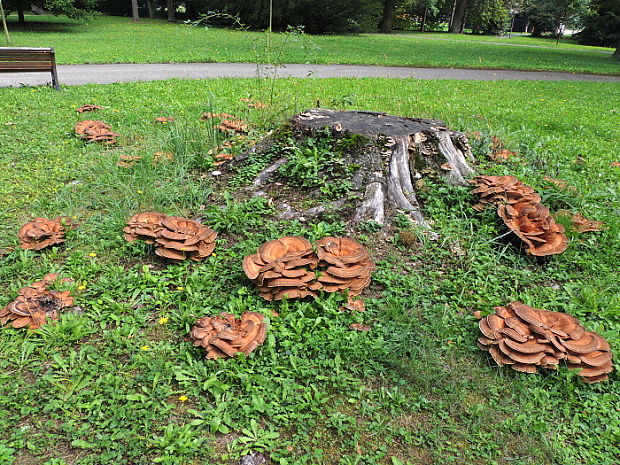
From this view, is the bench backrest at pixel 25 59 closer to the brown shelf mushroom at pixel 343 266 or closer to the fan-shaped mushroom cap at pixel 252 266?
the fan-shaped mushroom cap at pixel 252 266

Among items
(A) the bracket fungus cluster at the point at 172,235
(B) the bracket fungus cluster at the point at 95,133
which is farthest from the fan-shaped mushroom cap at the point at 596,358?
(B) the bracket fungus cluster at the point at 95,133

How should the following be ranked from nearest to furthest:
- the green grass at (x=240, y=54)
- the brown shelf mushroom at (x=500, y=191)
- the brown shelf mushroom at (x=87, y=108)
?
the brown shelf mushroom at (x=500, y=191) < the brown shelf mushroom at (x=87, y=108) < the green grass at (x=240, y=54)

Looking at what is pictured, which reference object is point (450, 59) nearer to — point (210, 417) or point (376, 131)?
point (376, 131)

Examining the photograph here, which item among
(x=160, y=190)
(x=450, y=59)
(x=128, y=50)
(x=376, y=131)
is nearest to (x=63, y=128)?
(x=160, y=190)

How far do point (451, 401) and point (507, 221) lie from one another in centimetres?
181

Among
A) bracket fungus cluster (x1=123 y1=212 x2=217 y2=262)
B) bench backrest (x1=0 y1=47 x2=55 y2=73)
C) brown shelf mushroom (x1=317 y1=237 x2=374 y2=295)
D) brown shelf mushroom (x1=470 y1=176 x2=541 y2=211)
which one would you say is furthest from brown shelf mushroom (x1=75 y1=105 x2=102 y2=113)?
brown shelf mushroom (x1=470 y1=176 x2=541 y2=211)

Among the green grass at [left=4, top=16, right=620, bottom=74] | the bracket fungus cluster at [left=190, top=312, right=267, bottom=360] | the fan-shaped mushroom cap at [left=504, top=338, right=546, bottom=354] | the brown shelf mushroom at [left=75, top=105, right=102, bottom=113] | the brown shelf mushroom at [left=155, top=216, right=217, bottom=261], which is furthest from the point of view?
the green grass at [left=4, top=16, right=620, bottom=74]

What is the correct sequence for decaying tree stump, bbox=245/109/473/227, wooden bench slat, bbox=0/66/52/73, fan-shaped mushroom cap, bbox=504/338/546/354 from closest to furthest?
fan-shaped mushroom cap, bbox=504/338/546/354 → decaying tree stump, bbox=245/109/473/227 → wooden bench slat, bbox=0/66/52/73

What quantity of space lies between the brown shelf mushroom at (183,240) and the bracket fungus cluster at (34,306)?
774mm

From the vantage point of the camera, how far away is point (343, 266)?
3.19 m

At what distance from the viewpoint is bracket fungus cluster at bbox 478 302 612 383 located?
2.69m

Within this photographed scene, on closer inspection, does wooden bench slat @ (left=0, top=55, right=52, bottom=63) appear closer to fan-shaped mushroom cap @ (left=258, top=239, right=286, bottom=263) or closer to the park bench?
the park bench

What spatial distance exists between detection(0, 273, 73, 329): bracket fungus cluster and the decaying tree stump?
2.10 metres

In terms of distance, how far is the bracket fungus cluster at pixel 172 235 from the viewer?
3633 mm
